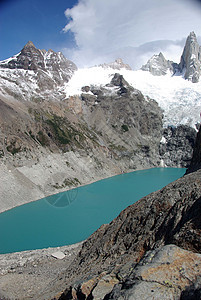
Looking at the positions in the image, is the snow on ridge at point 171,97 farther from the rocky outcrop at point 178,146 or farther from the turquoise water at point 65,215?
the turquoise water at point 65,215

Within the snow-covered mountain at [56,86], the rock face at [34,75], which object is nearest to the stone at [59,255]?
the snow-covered mountain at [56,86]

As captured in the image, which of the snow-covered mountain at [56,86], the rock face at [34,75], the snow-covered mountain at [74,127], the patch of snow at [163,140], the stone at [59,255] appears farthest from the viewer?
the patch of snow at [163,140]

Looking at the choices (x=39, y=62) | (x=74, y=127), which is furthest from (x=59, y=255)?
(x=39, y=62)

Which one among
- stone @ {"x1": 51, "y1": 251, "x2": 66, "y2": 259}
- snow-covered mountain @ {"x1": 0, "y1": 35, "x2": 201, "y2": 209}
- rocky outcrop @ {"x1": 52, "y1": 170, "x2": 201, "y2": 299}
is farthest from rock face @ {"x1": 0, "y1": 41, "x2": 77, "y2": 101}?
rocky outcrop @ {"x1": 52, "y1": 170, "x2": 201, "y2": 299}

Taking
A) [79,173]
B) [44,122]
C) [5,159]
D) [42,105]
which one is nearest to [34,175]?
[5,159]

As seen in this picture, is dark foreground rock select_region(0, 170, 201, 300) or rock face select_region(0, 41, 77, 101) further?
rock face select_region(0, 41, 77, 101)

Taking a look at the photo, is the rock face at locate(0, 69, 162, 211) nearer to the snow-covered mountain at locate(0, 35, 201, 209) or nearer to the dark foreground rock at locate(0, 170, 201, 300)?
→ the snow-covered mountain at locate(0, 35, 201, 209)
